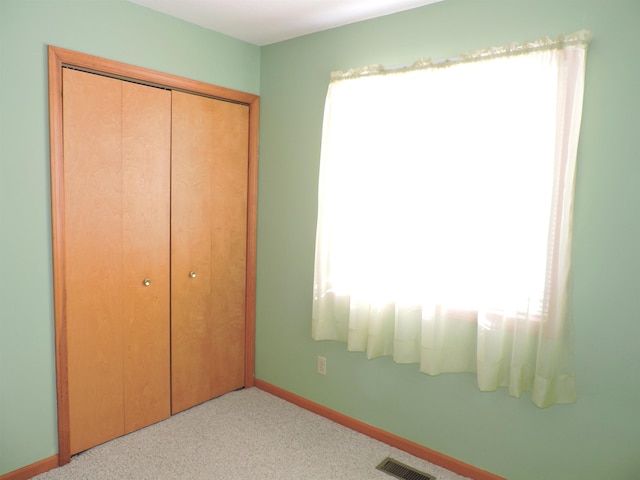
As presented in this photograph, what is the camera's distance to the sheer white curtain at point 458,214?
1966 mm

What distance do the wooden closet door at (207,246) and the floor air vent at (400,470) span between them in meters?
1.32

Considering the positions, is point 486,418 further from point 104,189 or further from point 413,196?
point 104,189

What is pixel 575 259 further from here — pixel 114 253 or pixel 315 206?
pixel 114 253

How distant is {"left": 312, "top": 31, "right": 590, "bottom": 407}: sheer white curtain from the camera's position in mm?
1966

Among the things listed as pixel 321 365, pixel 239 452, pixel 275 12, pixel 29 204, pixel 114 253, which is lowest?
pixel 239 452

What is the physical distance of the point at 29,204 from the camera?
7.22ft

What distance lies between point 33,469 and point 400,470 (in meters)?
1.90

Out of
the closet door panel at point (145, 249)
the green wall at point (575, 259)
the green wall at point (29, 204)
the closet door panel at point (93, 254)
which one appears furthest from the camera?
the closet door panel at point (145, 249)

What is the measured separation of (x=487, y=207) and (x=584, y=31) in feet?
2.70

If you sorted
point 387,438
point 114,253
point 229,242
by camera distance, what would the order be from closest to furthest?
point 114,253
point 387,438
point 229,242

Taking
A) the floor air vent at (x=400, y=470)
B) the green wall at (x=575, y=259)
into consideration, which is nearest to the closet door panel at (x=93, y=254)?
the green wall at (x=575, y=259)

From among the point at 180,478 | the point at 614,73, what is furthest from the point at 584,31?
the point at 180,478

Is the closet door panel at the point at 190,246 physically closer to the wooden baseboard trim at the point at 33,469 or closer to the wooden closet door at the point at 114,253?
the wooden closet door at the point at 114,253

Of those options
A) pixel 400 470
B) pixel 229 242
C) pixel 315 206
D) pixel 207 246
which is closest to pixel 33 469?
pixel 207 246
